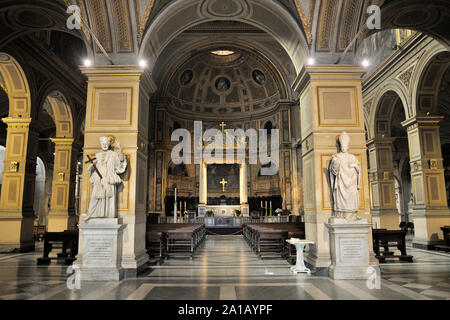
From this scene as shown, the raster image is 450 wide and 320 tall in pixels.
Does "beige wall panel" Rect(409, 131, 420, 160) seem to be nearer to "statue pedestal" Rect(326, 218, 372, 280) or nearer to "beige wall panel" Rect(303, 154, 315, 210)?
"beige wall panel" Rect(303, 154, 315, 210)

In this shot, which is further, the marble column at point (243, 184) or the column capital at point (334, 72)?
the marble column at point (243, 184)

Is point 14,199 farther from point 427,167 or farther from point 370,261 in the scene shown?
point 427,167

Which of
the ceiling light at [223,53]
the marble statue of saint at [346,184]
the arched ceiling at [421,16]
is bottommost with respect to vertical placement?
the marble statue of saint at [346,184]

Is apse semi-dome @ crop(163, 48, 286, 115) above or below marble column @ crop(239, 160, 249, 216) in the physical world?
above

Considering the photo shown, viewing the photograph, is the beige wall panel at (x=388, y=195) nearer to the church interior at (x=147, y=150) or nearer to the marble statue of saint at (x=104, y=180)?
the church interior at (x=147, y=150)

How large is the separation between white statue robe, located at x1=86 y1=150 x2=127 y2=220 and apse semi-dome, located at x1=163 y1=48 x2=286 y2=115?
13038mm

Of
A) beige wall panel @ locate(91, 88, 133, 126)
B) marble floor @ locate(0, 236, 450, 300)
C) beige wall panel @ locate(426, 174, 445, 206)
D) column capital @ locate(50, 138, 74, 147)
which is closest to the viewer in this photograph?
marble floor @ locate(0, 236, 450, 300)

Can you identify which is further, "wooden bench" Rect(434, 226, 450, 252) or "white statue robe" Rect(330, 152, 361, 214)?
"wooden bench" Rect(434, 226, 450, 252)

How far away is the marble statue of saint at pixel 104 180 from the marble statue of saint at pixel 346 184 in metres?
4.17

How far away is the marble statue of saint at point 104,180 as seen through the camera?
600 centimetres

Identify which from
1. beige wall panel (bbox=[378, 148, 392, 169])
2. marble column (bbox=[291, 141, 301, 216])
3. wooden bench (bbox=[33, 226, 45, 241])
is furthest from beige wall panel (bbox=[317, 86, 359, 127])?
wooden bench (bbox=[33, 226, 45, 241])

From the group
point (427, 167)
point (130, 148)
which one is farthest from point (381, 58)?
point (130, 148)

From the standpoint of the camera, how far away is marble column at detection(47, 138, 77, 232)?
12.8 metres

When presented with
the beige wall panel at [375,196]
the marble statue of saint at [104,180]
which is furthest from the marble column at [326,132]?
the beige wall panel at [375,196]
